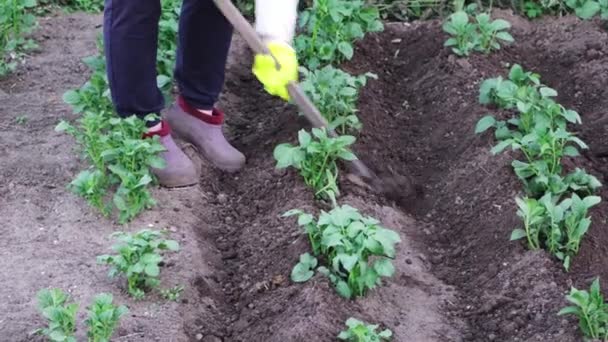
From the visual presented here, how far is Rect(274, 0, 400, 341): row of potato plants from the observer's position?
3.31m

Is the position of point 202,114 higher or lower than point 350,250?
lower

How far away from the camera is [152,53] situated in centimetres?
386

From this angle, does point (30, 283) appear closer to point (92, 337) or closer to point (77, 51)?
point (92, 337)

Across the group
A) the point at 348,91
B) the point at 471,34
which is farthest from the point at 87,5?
the point at 348,91

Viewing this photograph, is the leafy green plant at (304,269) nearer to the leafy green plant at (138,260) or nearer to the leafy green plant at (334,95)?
the leafy green plant at (138,260)

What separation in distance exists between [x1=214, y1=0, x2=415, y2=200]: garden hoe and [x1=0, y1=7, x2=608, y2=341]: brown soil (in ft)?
0.24

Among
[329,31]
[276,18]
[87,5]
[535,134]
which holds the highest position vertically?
[276,18]

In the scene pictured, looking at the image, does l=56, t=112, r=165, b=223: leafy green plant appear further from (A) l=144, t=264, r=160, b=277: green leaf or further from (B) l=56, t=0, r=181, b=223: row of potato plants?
(A) l=144, t=264, r=160, b=277: green leaf

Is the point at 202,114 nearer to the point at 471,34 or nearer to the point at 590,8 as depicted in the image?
the point at 471,34

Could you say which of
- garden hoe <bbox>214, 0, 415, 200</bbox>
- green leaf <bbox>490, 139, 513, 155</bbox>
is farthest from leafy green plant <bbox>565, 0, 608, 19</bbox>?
green leaf <bbox>490, 139, 513, 155</bbox>

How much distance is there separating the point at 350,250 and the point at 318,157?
69 centimetres

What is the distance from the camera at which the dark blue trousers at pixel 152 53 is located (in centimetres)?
376

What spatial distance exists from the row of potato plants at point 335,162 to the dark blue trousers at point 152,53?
0.38 m

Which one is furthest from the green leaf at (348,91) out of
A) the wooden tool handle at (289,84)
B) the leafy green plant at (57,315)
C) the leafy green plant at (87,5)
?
the leafy green plant at (87,5)
